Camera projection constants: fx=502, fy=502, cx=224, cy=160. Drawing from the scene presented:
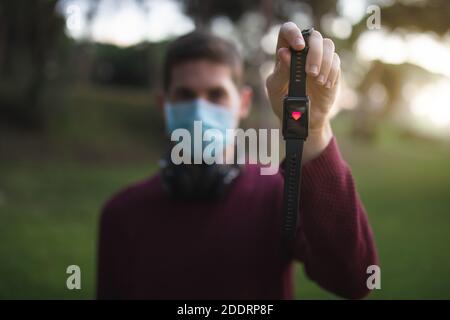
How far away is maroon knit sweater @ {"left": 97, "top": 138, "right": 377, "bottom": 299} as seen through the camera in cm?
212

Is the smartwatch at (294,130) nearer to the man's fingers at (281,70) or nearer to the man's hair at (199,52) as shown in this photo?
the man's fingers at (281,70)

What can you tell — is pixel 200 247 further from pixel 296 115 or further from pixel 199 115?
pixel 296 115

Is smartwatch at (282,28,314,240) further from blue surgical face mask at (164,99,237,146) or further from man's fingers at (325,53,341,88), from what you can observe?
blue surgical face mask at (164,99,237,146)

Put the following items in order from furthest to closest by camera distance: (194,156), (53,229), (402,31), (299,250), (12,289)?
(53,229) → (402,31) → (12,289) → (194,156) → (299,250)

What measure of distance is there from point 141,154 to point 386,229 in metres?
10.3

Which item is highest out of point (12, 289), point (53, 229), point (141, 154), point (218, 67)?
point (141, 154)

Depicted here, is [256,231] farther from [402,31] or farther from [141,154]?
[141,154]

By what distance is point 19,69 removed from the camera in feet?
60.6

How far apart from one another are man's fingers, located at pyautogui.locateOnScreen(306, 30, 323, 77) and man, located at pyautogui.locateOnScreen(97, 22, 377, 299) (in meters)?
0.59

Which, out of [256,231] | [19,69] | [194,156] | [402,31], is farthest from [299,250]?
[19,69]

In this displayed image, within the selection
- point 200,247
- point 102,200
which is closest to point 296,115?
point 200,247

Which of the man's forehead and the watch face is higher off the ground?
the man's forehead

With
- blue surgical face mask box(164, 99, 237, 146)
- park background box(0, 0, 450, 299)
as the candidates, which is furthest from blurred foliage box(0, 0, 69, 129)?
blue surgical face mask box(164, 99, 237, 146)
